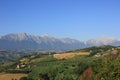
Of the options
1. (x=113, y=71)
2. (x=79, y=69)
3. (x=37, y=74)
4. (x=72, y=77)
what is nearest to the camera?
(x=113, y=71)

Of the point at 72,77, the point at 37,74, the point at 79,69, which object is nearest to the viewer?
the point at 72,77

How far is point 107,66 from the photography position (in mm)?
75062

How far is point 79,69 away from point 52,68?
2214 cm

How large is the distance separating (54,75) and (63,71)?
18.4 ft

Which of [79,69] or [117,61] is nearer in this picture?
[117,61]

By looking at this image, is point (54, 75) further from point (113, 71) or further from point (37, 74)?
point (113, 71)

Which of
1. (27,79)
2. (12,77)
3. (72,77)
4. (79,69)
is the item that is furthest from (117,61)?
(12,77)

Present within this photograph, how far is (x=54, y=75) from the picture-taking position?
582ft

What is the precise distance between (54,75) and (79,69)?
14.8 m

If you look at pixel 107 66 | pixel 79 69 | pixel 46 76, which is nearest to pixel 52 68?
pixel 46 76

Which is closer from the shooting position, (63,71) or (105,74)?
(105,74)

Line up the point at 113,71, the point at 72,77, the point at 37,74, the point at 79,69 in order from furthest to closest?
the point at 37,74 → the point at 79,69 → the point at 72,77 → the point at 113,71

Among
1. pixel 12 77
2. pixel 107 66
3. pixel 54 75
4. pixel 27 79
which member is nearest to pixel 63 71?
pixel 54 75

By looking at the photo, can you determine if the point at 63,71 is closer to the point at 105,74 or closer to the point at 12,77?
the point at 12,77
